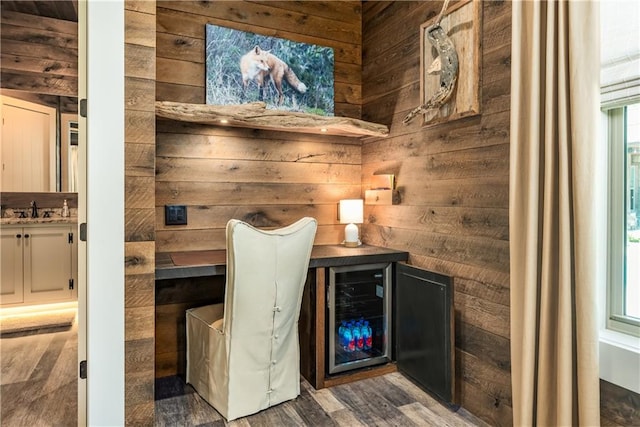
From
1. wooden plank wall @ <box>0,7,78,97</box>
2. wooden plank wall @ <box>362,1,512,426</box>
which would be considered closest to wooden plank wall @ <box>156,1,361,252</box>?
wooden plank wall @ <box>362,1,512,426</box>

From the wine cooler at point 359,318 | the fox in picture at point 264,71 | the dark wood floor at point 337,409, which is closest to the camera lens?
the dark wood floor at point 337,409

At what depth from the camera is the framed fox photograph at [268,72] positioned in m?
2.68

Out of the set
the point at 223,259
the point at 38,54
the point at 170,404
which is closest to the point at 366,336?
the point at 223,259

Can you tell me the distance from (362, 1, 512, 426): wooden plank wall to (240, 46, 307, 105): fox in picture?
2.26 feet

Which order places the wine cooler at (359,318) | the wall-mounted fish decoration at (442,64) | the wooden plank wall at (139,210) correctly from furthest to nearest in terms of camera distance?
1. the wine cooler at (359,318)
2. the wall-mounted fish decoration at (442,64)
3. the wooden plank wall at (139,210)

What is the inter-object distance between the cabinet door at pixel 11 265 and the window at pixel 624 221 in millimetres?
2917

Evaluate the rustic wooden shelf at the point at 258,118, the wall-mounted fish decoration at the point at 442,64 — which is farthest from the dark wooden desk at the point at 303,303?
the wall-mounted fish decoration at the point at 442,64

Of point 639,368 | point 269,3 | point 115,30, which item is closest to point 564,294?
point 639,368

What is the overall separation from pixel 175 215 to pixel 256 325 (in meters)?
0.96

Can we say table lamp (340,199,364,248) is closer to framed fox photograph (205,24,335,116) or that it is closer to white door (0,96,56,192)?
framed fox photograph (205,24,335,116)

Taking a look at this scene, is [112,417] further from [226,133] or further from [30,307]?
[226,133]

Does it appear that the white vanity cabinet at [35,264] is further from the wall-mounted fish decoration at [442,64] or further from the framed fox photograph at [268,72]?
the wall-mounted fish decoration at [442,64]

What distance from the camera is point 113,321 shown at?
1.86 m

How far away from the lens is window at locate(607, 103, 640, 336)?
162 centimetres
